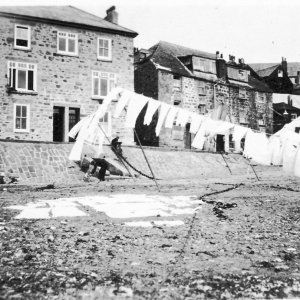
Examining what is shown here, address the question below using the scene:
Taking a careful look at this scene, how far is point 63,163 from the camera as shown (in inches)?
719

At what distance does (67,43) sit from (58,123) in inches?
229

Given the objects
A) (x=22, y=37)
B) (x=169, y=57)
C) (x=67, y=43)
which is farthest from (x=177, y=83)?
(x=22, y=37)

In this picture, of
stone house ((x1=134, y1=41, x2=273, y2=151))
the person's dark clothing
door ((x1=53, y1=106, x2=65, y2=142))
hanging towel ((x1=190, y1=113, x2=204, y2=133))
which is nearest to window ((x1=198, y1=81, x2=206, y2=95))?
stone house ((x1=134, y1=41, x2=273, y2=151))

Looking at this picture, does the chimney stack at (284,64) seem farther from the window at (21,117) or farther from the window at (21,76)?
the window at (21,117)

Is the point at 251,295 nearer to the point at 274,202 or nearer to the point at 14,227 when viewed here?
the point at 14,227

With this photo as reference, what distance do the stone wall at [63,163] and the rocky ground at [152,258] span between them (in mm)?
10181

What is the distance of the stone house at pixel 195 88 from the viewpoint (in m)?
32.5

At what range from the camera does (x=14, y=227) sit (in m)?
5.86

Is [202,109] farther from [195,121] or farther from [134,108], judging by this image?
[134,108]

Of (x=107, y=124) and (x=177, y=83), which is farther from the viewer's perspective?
(x=177, y=83)

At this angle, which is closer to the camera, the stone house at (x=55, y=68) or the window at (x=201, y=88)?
the stone house at (x=55, y=68)

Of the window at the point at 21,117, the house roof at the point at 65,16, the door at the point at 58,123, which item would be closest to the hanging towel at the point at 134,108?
the window at the point at 21,117

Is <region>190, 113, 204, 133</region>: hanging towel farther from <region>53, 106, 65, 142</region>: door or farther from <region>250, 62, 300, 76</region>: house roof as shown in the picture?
<region>250, 62, 300, 76</region>: house roof

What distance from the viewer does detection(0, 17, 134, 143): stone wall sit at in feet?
75.3
